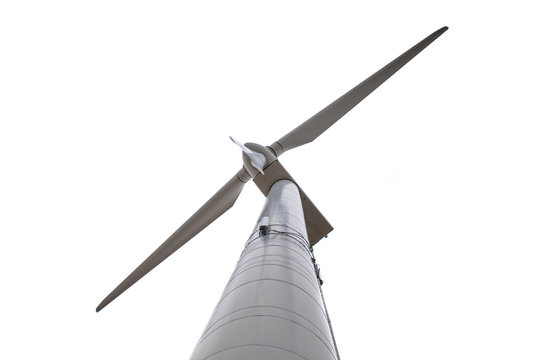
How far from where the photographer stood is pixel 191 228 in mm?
14117

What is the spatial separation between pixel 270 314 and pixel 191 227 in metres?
11.3

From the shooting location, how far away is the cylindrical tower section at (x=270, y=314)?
9.37ft

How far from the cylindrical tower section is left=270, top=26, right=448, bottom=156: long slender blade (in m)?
10.3

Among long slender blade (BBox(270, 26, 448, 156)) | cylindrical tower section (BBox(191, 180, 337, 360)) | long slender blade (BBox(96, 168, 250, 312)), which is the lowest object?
cylindrical tower section (BBox(191, 180, 337, 360))

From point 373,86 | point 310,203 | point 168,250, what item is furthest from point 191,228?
point 373,86

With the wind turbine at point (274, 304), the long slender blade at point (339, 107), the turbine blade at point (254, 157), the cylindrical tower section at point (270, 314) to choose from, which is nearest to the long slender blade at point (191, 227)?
the turbine blade at point (254, 157)

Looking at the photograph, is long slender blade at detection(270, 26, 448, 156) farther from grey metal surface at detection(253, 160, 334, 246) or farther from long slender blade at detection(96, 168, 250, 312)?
long slender blade at detection(96, 168, 250, 312)

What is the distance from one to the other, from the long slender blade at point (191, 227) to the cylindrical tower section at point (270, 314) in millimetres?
8898

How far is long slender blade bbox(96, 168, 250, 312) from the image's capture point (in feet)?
44.5

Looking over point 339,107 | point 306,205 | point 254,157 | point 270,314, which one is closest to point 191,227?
point 254,157

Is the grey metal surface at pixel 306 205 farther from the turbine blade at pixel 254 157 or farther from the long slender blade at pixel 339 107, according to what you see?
the long slender blade at pixel 339 107

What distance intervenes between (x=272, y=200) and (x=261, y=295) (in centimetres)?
559

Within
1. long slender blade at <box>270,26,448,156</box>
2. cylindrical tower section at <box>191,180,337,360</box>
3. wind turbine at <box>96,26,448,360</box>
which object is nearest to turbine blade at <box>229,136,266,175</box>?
wind turbine at <box>96,26,448,360</box>

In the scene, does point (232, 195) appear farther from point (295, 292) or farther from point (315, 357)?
point (315, 357)
